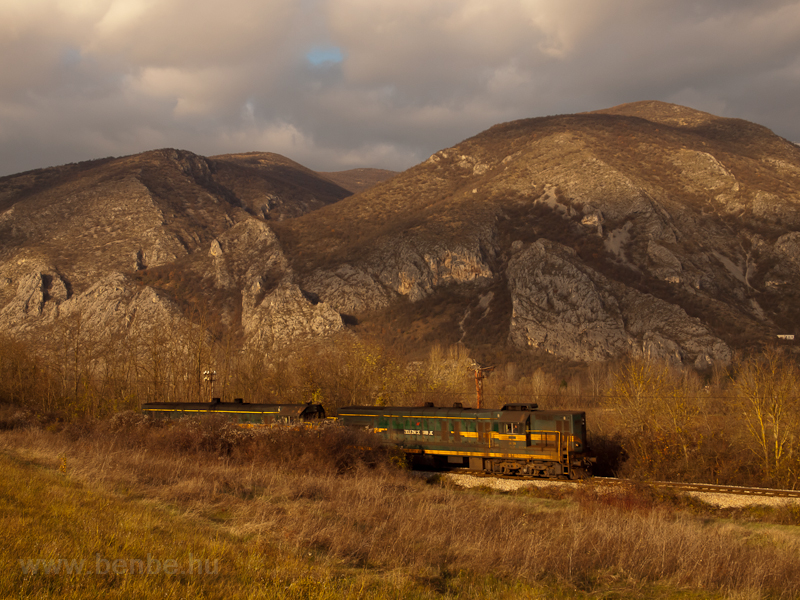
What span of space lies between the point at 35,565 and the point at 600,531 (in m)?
13.4

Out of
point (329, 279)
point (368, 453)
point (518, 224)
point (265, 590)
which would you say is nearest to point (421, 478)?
point (368, 453)

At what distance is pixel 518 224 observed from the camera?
443 ft

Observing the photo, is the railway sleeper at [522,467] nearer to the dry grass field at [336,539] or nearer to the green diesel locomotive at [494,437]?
the green diesel locomotive at [494,437]

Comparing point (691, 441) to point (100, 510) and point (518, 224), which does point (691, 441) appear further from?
point (518, 224)

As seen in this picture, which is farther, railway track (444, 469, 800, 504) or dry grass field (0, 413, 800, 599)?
railway track (444, 469, 800, 504)

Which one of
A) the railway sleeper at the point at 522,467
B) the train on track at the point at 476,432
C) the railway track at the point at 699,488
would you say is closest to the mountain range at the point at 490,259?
the train on track at the point at 476,432

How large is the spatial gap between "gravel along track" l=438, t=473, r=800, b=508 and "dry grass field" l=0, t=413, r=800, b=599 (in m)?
1.01

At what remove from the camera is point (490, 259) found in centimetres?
12900

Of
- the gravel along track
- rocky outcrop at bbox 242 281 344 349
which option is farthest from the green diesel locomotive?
rocky outcrop at bbox 242 281 344 349

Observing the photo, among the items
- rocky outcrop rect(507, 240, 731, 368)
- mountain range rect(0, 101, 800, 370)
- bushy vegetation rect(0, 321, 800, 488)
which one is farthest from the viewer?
mountain range rect(0, 101, 800, 370)

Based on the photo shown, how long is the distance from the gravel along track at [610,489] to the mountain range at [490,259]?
63.6m

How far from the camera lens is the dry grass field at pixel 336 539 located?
8602mm

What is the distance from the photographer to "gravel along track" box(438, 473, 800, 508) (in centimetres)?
2352

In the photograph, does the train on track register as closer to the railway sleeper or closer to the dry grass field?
the railway sleeper
